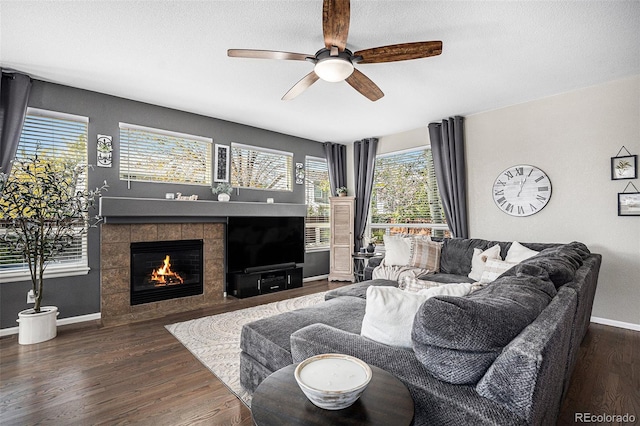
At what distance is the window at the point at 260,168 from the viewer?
5086 mm

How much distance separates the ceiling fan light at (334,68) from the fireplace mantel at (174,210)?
2561 millimetres

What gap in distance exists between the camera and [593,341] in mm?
3154

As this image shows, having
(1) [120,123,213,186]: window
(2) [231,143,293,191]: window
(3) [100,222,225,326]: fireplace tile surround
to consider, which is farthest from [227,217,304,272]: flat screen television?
(1) [120,123,213,186]: window

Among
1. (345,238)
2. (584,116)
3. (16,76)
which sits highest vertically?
(16,76)

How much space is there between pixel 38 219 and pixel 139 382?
203cm

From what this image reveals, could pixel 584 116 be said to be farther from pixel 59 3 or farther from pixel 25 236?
pixel 25 236

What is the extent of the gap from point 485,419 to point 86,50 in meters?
3.82

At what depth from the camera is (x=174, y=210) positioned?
4.10 meters

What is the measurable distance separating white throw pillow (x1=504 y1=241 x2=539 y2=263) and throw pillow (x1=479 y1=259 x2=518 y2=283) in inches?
4.7

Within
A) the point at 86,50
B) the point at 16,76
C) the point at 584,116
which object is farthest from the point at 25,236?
the point at 584,116

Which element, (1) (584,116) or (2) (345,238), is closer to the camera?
(1) (584,116)

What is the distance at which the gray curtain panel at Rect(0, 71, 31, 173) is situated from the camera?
3.22m

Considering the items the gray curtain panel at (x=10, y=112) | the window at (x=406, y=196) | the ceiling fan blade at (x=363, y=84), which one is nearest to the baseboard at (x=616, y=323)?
the window at (x=406, y=196)

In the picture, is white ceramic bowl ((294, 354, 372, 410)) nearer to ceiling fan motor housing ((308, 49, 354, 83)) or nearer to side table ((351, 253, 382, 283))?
ceiling fan motor housing ((308, 49, 354, 83))
